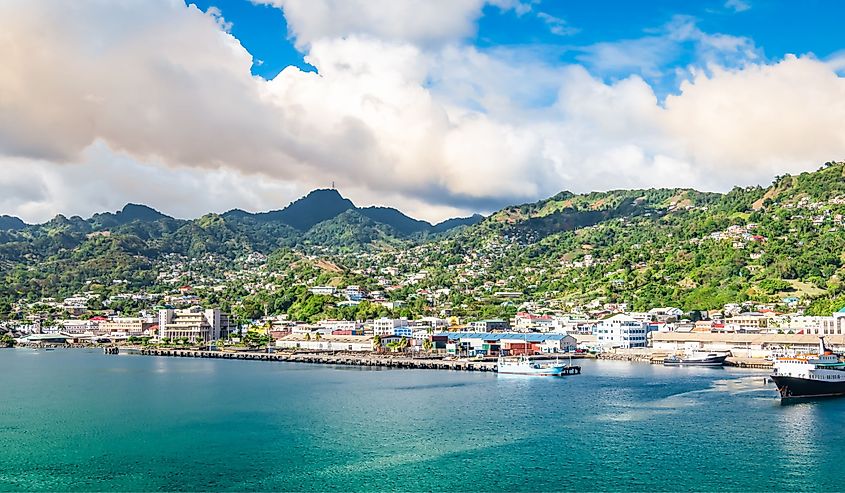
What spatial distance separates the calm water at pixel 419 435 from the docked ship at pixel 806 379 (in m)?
1.29

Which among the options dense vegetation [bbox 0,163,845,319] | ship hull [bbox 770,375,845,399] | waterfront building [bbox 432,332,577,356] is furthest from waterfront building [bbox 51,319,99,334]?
ship hull [bbox 770,375,845,399]

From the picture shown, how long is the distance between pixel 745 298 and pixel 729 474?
3018 inches

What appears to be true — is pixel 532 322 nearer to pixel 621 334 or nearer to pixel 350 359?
pixel 621 334

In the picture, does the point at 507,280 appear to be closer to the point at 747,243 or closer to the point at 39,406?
the point at 747,243

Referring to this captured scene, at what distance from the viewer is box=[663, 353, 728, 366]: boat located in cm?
6794

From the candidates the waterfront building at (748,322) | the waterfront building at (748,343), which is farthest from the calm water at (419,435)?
the waterfront building at (748,322)

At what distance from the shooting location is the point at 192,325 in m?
106

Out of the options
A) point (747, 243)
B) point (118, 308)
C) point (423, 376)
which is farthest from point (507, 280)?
point (423, 376)

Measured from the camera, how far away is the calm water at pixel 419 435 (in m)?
27.0

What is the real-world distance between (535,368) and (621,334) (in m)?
26.2

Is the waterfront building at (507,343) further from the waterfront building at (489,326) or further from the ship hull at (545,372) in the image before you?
the ship hull at (545,372)

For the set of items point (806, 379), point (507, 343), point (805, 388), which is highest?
point (507, 343)

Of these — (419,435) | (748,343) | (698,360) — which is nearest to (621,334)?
(748,343)

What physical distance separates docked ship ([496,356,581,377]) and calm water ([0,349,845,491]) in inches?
158
